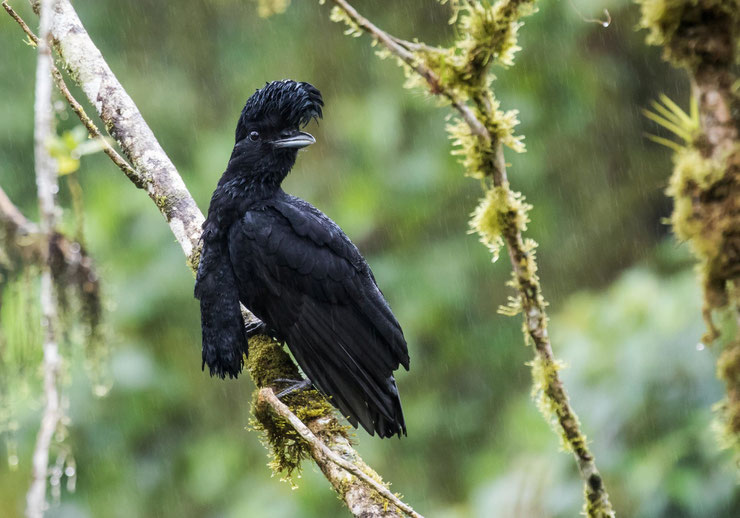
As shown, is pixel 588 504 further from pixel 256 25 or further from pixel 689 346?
pixel 256 25

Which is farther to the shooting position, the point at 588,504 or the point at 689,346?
the point at 689,346

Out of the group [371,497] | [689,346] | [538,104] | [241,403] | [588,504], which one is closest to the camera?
[588,504]

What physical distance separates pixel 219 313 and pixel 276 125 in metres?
0.82

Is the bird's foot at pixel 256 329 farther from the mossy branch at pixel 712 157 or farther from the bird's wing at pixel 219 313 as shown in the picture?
the mossy branch at pixel 712 157

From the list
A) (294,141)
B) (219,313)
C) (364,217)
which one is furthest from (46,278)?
(364,217)

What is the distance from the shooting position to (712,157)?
1.40 metres

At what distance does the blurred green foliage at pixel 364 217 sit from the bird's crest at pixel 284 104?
2704mm

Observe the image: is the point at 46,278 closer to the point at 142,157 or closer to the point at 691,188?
the point at 691,188

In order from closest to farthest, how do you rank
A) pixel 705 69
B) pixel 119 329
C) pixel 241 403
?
1. pixel 705 69
2. pixel 119 329
3. pixel 241 403

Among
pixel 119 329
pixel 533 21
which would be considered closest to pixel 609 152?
pixel 533 21

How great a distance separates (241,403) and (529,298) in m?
5.84

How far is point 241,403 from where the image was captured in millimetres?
7340

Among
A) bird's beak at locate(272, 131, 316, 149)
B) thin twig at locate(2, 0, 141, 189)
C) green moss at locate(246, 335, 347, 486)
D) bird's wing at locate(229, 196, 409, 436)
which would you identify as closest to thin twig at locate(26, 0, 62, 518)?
thin twig at locate(2, 0, 141, 189)

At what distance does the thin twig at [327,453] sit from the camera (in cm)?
209
